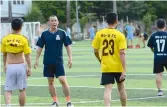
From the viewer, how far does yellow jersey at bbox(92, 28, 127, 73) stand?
10477 millimetres

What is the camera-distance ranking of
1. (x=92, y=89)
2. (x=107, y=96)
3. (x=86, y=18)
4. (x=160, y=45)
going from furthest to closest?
(x=86, y=18) < (x=92, y=89) < (x=160, y=45) < (x=107, y=96)

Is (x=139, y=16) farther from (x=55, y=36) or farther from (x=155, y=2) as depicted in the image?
(x=55, y=36)

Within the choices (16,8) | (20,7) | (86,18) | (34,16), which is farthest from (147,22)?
(16,8)

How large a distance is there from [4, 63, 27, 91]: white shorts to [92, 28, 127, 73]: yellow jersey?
1.69m

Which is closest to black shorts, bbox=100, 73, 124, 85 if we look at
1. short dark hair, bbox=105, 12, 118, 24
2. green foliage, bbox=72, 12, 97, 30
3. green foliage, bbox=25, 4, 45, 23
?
short dark hair, bbox=105, 12, 118, 24

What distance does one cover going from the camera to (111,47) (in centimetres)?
1052

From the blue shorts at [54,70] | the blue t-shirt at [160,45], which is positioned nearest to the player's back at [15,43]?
the blue shorts at [54,70]

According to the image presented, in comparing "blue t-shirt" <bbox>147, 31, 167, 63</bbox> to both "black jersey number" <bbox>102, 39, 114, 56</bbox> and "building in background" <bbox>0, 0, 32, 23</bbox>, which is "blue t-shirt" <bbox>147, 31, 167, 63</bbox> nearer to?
"black jersey number" <bbox>102, 39, 114, 56</bbox>

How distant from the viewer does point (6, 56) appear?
37.7 ft

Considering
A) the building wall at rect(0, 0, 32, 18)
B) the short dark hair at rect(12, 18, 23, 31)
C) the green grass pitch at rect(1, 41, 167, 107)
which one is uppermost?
the building wall at rect(0, 0, 32, 18)

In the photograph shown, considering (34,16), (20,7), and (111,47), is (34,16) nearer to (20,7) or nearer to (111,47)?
(20,7)

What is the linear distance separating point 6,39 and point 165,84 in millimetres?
6566

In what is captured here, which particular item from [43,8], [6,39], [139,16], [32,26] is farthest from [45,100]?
[139,16]

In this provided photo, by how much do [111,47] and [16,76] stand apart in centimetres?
206
